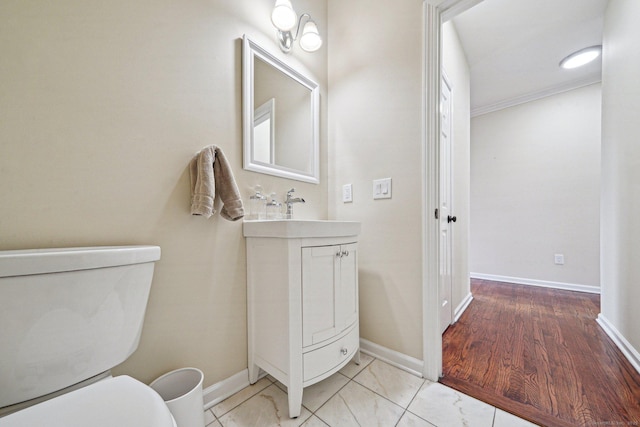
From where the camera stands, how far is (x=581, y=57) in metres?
2.28

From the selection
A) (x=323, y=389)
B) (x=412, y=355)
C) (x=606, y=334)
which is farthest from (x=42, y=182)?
(x=606, y=334)

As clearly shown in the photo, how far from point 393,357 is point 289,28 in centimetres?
190

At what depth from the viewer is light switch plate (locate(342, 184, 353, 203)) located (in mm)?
1573

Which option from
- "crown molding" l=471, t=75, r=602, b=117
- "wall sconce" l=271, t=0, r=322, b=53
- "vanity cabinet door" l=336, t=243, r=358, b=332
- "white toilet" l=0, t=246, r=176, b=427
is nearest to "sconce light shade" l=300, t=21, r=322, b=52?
"wall sconce" l=271, t=0, r=322, b=53

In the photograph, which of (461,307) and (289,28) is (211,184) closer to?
(289,28)

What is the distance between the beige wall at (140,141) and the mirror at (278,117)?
0.20 feet

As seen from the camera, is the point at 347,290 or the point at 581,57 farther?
the point at 581,57

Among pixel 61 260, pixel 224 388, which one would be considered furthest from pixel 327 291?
pixel 61 260

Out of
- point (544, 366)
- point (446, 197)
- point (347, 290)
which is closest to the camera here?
point (347, 290)

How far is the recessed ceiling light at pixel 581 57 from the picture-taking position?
2.21 meters

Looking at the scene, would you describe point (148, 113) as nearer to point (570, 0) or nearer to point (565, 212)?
point (570, 0)

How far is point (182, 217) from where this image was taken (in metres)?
0.99

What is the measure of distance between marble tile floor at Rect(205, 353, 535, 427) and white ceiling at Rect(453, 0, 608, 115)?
2.59m

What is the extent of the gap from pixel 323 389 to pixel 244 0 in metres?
2.01
